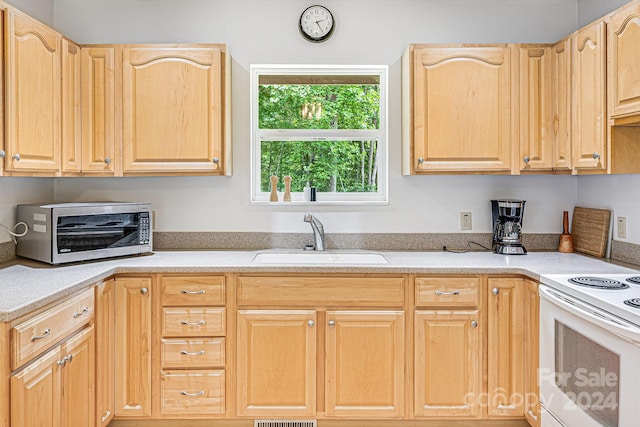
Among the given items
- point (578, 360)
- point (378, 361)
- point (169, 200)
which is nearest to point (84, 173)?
point (169, 200)

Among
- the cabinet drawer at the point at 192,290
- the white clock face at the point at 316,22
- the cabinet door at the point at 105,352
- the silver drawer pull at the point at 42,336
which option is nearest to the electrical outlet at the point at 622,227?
the white clock face at the point at 316,22

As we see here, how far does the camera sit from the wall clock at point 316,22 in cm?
286

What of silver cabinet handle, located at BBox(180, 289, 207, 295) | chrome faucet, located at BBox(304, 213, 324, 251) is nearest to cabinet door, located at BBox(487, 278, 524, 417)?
chrome faucet, located at BBox(304, 213, 324, 251)

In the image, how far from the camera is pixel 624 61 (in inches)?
81.2

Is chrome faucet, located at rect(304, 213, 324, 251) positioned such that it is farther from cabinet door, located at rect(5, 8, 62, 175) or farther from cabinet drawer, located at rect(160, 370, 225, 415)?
cabinet door, located at rect(5, 8, 62, 175)

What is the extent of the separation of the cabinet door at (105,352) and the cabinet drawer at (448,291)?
4.93 feet

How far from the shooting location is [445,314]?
2320mm

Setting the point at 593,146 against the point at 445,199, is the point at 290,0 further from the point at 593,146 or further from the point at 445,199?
the point at 593,146

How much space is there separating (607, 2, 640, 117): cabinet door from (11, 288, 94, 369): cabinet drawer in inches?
98.3

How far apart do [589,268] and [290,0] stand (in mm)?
2245

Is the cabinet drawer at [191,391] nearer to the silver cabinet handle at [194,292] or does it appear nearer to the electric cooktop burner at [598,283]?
the silver cabinet handle at [194,292]

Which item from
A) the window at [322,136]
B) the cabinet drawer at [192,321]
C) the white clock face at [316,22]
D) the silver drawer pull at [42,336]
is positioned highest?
the white clock face at [316,22]

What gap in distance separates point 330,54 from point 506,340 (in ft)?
6.26

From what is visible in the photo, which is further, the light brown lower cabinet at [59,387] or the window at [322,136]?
the window at [322,136]
